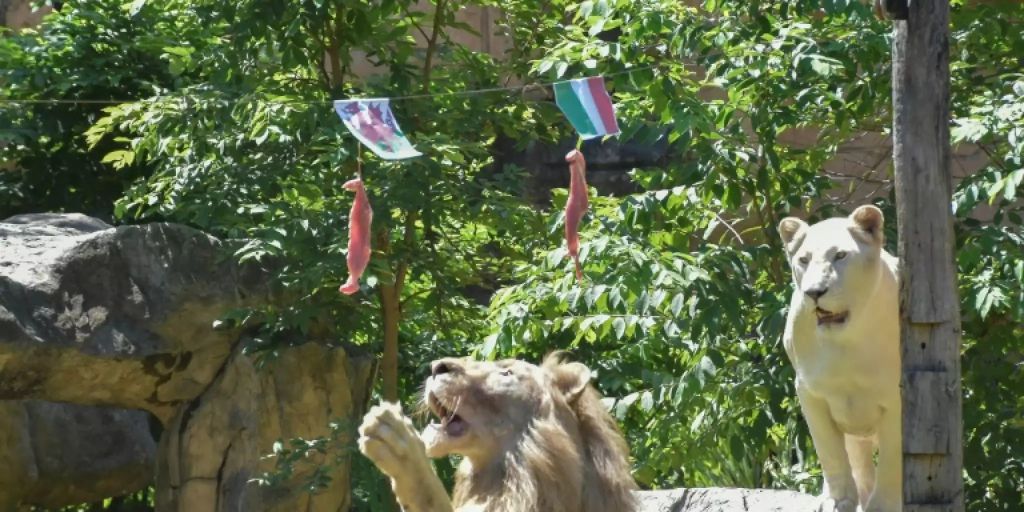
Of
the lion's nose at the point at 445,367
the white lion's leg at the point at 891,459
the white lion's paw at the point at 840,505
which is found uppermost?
the lion's nose at the point at 445,367

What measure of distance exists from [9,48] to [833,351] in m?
7.33

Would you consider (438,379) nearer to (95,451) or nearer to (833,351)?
(833,351)

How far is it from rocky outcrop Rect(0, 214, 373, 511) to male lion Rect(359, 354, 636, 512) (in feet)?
11.0

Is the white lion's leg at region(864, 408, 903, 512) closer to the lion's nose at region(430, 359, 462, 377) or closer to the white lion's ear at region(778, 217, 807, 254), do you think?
the white lion's ear at region(778, 217, 807, 254)

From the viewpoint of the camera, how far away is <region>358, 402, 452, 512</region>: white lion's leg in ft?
15.0

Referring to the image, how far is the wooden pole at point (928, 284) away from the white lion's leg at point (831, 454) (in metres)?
0.48

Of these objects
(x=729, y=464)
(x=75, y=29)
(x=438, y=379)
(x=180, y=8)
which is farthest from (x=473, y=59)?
(x=438, y=379)

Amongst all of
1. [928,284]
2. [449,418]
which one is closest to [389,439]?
[449,418]

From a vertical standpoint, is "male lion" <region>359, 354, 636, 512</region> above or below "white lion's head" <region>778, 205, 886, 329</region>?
below

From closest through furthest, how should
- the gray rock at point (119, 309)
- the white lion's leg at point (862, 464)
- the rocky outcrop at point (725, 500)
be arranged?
1. the white lion's leg at point (862, 464)
2. the rocky outcrop at point (725, 500)
3. the gray rock at point (119, 309)

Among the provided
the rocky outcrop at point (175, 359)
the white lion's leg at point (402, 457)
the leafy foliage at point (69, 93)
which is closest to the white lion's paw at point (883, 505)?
the white lion's leg at point (402, 457)

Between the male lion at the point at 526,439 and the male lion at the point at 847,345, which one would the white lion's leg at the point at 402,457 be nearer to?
the male lion at the point at 526,439

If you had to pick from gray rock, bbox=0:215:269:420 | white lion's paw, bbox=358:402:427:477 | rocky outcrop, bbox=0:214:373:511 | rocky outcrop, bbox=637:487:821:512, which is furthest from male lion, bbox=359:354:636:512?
gray rock, bbox=0:215:269:420

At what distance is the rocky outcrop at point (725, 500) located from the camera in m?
6.30
